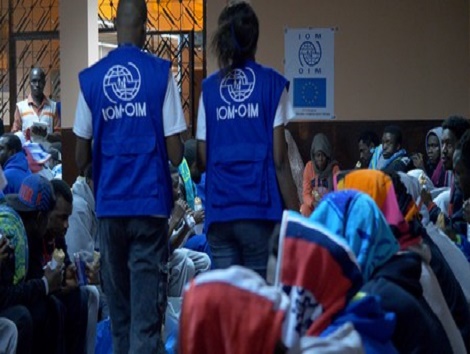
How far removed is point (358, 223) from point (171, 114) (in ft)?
5.11

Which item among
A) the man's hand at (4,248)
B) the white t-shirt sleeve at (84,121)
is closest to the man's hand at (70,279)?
the man's hand at (4,248)

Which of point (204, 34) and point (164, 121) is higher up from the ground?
point (204, 34)

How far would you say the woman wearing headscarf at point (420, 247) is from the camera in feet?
13.0

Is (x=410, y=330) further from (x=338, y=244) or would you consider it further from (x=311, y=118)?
(x=311, y=118)

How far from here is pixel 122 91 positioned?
15.6 ft

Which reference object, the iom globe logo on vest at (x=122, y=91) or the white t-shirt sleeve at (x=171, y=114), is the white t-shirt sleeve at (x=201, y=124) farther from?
the iom globe logo on vest at (x=122, y=91)

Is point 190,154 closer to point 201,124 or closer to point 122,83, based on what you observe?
point 201,124

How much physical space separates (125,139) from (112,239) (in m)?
0.46

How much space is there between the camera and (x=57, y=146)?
11.4 meters

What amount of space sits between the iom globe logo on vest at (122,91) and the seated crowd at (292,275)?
835mm

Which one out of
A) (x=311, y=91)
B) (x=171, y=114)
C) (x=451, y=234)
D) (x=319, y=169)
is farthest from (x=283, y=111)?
(x=311, y=91)

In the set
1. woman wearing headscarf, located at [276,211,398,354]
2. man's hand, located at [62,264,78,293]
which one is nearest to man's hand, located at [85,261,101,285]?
man's hand, located at [62,264,78,293]

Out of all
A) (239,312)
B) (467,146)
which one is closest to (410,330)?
(239,312)

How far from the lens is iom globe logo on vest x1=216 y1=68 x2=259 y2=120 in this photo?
4.80 meters
